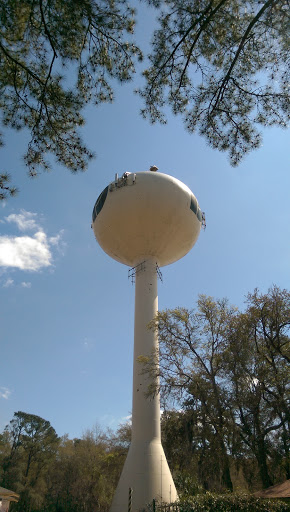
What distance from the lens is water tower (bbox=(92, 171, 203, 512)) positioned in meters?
12.9

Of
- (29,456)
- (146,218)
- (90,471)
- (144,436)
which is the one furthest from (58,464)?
(146,218)

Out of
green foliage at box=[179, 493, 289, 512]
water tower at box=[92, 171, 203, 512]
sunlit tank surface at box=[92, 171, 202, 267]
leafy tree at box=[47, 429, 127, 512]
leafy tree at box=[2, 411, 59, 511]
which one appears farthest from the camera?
leafy tree at box=[2, 411, 59, 511]

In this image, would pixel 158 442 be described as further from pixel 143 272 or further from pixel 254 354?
pixel 143 272

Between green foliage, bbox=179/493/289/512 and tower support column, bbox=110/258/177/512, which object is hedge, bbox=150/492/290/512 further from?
tower support column, bbox=110/258/177/512

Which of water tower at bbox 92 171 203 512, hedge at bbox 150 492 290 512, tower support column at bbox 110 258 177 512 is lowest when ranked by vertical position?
hedge at bbox 150 492 290 512

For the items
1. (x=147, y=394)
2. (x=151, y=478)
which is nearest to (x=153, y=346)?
(x=147, y=394)

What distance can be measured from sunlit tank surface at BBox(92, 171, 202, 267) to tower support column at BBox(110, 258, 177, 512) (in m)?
1.22

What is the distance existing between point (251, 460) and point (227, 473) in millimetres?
809

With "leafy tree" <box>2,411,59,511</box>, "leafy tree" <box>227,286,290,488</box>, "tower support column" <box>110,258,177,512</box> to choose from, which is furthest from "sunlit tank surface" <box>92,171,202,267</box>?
"leafy tree" <box>2,411,59,511</box>

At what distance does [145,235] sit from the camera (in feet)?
50.0

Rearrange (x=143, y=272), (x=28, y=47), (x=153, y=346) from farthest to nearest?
1. (x=143, y=272)
2. (x=153, y=346)
3. (x=28, y=47)

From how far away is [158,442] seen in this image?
40.4 feet

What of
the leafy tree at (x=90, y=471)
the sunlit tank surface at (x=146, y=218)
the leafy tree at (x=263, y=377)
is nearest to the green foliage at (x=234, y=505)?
the leafy tree at (x=263, y=377)

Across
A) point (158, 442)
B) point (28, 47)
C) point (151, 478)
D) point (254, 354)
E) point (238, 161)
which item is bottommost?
point (151, 478)
